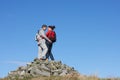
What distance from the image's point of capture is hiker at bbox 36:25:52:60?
29017 mm

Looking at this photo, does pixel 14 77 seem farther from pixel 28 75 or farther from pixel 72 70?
pixel 72 70

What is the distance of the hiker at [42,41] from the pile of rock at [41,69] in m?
0.59

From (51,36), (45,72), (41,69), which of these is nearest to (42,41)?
(51,36)

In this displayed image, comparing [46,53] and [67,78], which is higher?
[46,53]

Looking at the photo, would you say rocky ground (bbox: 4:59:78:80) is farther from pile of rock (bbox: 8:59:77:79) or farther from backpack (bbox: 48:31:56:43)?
backpack (bbox: 48:31:56:43)

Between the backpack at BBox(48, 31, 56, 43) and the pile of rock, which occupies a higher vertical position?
the backpack at BBox(48, 31, 56, 43)

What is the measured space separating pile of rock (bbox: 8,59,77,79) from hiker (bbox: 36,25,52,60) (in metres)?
0.59

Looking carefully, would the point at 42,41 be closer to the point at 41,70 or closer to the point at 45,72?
the point at 41,70

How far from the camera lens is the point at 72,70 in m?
29.2

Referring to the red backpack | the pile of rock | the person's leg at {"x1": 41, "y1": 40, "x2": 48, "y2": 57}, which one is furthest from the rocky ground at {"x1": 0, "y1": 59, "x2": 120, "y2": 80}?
the red backpack

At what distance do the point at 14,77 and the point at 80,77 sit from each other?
477cm

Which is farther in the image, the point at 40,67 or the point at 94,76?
the point at 40,67

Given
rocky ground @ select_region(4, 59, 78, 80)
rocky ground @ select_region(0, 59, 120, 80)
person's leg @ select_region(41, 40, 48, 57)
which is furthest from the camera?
person's leg @ select_region(41, 40, 48, 57)

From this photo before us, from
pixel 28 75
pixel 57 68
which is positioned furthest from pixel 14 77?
pixel 57 68
